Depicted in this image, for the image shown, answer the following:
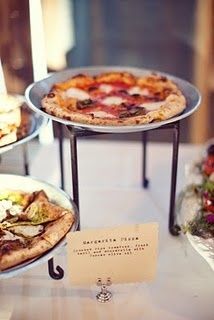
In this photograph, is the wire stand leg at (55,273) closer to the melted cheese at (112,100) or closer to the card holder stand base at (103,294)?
the card holder stand base at (103,294)

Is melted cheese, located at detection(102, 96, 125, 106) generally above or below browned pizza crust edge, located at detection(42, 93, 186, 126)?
below

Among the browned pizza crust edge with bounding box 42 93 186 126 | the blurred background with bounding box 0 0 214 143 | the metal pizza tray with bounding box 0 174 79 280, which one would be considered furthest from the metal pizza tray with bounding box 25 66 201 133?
the blurred background with bounding box 0 0 214 143

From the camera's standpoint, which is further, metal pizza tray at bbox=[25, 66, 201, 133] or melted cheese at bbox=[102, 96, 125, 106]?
melted cheese at bbox=[102, 96, 125, 106]

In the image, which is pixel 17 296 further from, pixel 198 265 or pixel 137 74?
pixel 137 74

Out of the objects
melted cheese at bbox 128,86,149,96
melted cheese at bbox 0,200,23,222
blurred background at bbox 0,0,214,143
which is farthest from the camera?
blurred background at bbox 0,0,214,143

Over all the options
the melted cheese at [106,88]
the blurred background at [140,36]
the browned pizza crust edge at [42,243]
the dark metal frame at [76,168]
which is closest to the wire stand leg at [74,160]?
the dark metal frame at [76,168]

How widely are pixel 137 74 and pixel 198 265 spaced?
0.44m

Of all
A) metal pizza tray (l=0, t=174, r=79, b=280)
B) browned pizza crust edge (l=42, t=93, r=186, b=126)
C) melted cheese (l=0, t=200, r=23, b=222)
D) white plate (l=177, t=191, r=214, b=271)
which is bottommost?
white plate (l=177, t=191, r=214, b=271)

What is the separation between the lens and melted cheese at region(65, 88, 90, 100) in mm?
1085

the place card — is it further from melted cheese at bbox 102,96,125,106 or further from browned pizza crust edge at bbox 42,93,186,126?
melted cheese at bbox 102,96,125,106

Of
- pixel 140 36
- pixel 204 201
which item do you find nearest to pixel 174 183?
pixel 204 201

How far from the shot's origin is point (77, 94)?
1099mm

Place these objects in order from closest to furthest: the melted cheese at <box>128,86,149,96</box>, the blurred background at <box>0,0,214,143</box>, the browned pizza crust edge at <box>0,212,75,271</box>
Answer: the browned pizza crust edge at <box>0,212,75,271</box> → the melted cheese at <box>128,86,149,96</box> → the blurred background at <box>0,0,214,143</box>

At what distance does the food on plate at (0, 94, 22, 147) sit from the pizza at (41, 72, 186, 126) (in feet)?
0.17
